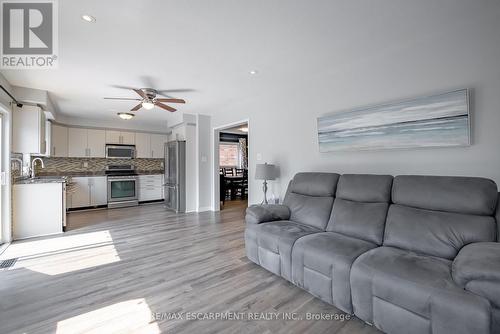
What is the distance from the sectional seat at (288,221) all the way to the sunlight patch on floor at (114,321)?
1.20 m

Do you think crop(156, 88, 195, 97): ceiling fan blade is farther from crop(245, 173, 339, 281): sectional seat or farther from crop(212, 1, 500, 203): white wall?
crop(245, 173, 339, 281): sectional seat

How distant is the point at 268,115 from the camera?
13.6 feet

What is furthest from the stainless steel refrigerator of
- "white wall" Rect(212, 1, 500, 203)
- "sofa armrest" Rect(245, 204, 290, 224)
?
"sofa armrest" Rect(245, 204, 290, 224)

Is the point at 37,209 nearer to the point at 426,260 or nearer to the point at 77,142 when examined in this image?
the point at 77,142

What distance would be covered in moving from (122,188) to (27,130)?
9.19ft

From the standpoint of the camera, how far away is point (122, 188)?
6.46 m

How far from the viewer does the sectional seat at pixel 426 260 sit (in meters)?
1.32

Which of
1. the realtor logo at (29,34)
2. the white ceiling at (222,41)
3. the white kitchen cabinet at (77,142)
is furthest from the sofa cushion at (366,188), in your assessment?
the white kitchen cabinet at (77,142)

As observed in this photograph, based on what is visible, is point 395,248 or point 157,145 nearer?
point 395,248

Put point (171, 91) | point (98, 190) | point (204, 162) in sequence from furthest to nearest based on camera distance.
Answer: point (98, 190)
point (204, 162)
point (171, 91)

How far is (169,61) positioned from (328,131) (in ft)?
7.41

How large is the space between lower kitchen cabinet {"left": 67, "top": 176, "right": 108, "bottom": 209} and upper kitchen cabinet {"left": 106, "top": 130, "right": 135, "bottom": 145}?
110cm

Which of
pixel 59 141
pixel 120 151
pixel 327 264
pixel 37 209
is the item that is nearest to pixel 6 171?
pixel 37 209

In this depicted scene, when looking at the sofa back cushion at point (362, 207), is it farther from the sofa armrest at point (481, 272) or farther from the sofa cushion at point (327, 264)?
the sofa armrest at point (481, 272)
